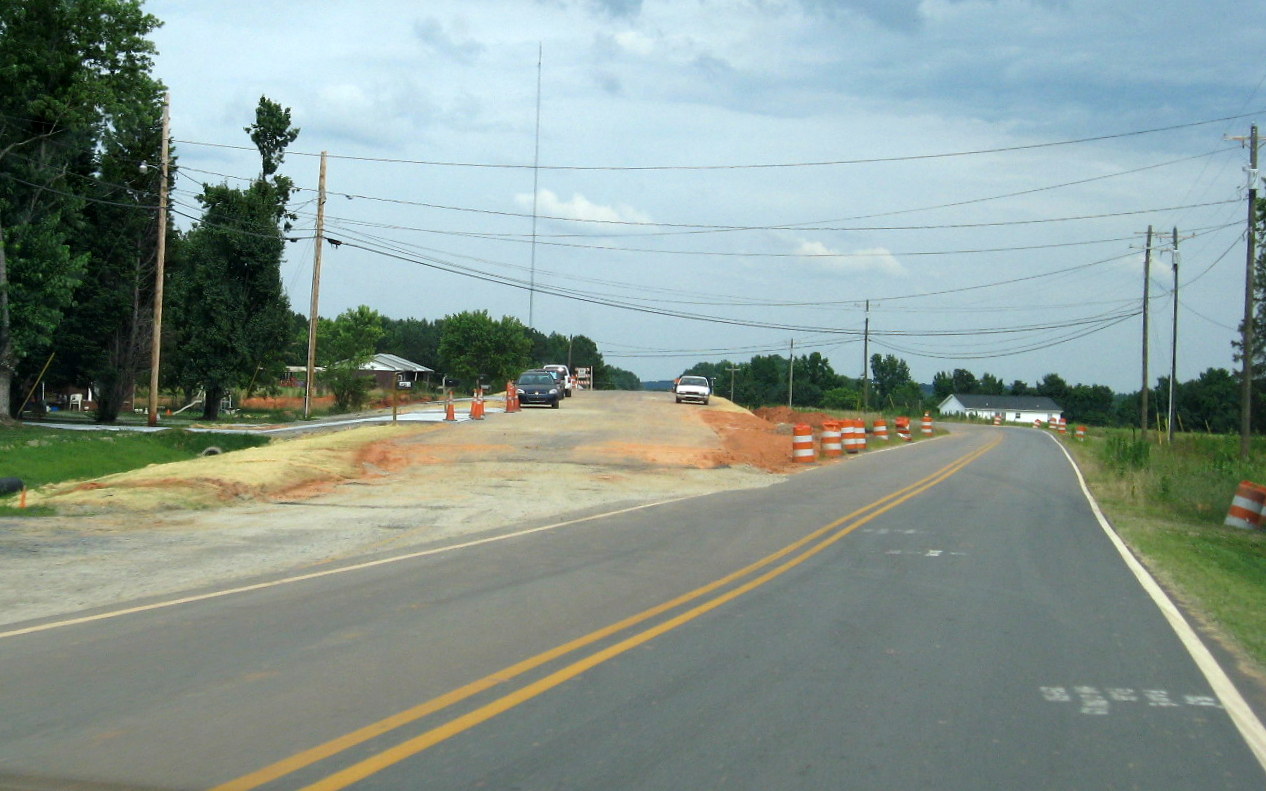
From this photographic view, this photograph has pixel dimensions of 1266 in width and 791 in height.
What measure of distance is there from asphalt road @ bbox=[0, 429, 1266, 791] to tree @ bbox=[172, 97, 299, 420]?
38110 millimetres

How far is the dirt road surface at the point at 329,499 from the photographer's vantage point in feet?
36.4

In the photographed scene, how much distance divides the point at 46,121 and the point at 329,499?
28041mm

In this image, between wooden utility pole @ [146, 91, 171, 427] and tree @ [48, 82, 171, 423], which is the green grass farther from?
tree @ [48, 82, 171, 423]

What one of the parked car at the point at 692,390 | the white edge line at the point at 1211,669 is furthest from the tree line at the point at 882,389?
the white edge line at the point at 1211,669

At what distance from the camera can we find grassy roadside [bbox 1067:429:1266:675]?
10070 millimetres

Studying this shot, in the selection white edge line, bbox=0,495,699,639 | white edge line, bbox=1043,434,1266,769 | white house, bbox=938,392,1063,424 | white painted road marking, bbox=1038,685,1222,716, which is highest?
white house, bbox=938,392,1063,424

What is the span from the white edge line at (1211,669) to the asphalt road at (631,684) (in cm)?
5

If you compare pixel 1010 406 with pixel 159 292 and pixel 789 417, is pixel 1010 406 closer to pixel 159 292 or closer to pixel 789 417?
pixel 789 417

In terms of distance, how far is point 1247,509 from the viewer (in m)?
19.5

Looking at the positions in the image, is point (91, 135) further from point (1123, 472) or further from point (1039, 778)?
point (1039, 778)

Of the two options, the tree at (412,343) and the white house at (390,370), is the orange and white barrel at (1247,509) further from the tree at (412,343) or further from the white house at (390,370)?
the tree at (412,343)

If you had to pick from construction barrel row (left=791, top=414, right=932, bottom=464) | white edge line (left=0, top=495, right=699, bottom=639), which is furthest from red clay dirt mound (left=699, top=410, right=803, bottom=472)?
white edge line (left=0, top=495, right=699, bottom=639)

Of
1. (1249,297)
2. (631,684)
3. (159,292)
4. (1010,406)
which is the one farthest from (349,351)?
(1010,406)

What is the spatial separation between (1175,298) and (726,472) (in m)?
38.8
